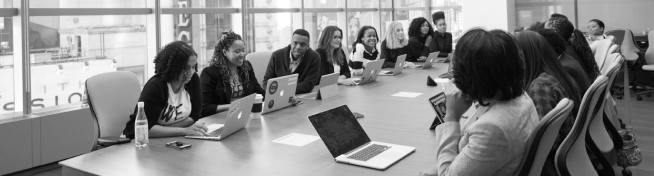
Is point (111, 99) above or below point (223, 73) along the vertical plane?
below

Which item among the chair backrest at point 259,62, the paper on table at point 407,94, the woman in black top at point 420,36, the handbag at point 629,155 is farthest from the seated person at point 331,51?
the handbag at point 629,155

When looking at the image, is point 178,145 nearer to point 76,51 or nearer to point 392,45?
point 76,51

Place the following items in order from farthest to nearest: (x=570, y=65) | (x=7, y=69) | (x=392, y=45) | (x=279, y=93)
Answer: (x=392, y=45) → (x=7, y=69) → (x=279, y=93) → (x=570, y=65)

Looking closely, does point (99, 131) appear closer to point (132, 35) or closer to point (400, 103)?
point (400, 103)

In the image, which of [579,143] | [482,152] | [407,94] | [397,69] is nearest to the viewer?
[482,152]

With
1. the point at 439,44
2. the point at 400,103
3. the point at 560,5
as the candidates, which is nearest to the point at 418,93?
the point at 400,103

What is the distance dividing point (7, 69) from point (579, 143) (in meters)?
3.96

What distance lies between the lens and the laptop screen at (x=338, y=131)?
2166 mm

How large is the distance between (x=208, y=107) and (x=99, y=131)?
2.44 ft

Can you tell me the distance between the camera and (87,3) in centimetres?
478

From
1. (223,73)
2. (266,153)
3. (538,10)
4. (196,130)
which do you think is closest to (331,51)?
(223,73)

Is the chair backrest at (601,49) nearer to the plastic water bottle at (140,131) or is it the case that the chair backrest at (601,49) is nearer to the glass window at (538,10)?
the plastic water bottle at (140,131)

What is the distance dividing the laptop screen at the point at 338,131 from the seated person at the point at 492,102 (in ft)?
2.18

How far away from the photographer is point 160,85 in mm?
2828
